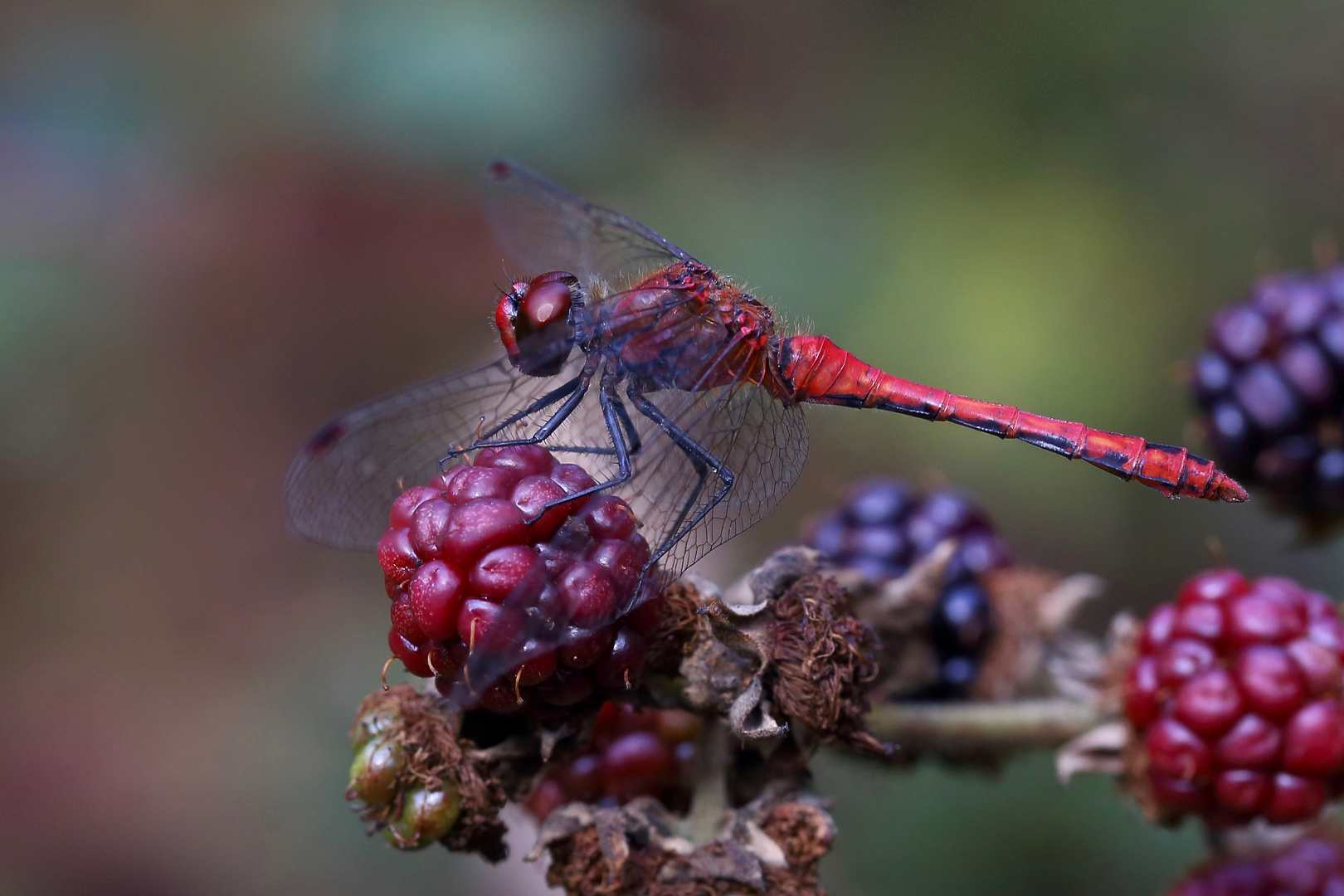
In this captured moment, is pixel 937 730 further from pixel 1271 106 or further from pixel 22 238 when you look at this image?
pixel 22 238

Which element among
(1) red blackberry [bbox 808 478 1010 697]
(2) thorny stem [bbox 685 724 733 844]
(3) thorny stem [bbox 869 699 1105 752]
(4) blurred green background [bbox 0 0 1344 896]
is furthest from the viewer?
(4) blurred green background [bbox 0 0 1344 896]

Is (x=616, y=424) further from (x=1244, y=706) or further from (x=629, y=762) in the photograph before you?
(x=1244, y=706)

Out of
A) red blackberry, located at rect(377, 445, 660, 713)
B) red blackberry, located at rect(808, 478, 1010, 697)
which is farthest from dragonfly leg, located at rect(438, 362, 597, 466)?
red blackberry, located at rect(808, 478, 1010, 697)

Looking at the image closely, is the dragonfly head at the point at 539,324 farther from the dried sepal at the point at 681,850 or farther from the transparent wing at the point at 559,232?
the dried sepal at the point at 681,850

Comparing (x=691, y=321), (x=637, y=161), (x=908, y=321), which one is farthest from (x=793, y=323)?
(x=637, y=161)

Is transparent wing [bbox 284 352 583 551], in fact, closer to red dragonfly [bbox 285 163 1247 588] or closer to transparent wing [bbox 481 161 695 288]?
red dragonfly [bbox 285 163 1247 588]

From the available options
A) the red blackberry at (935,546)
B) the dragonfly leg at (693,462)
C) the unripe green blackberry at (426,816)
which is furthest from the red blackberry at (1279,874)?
the unripe green blackberry at (426,816)
